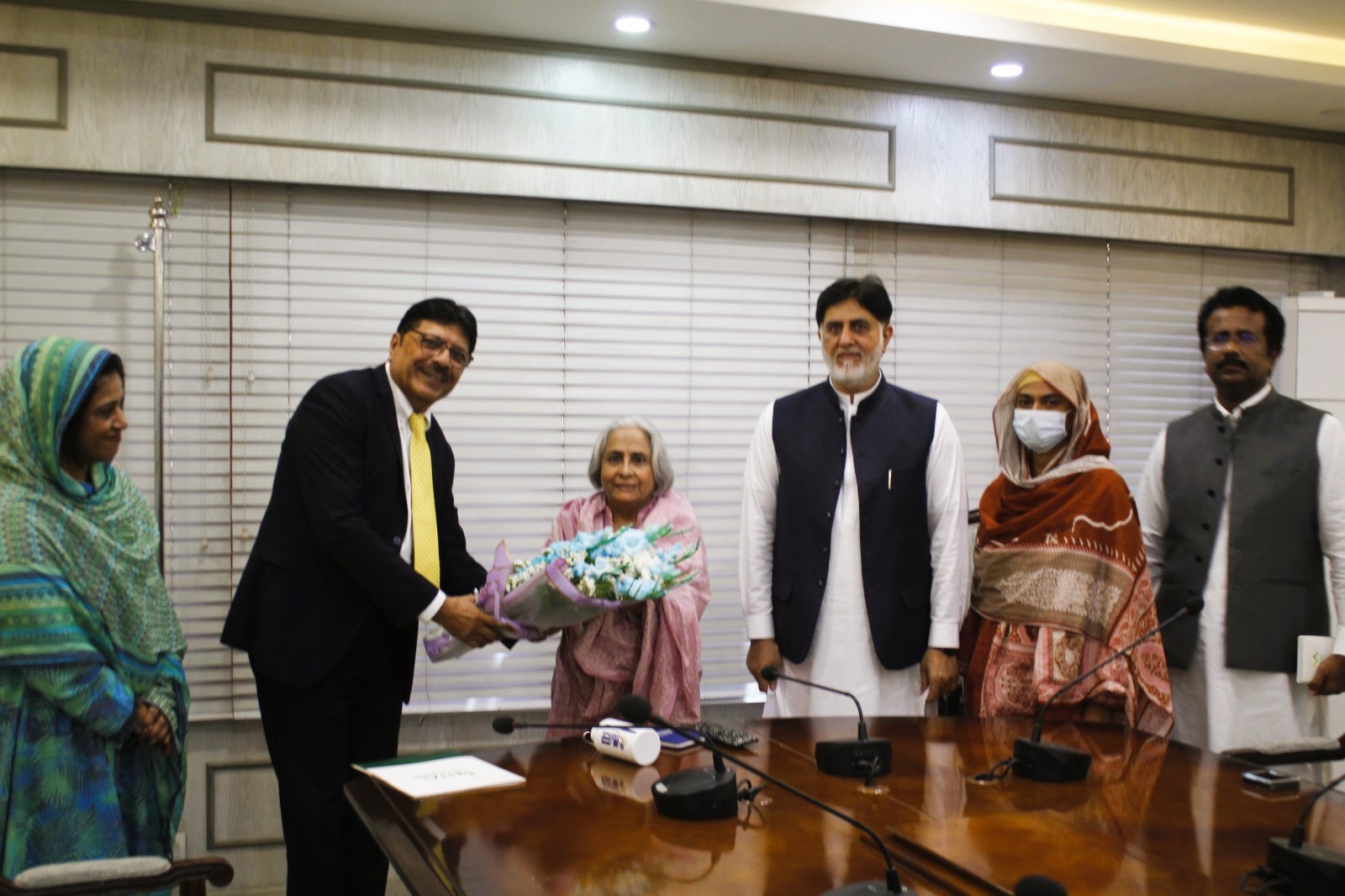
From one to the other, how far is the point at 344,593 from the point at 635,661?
75cm

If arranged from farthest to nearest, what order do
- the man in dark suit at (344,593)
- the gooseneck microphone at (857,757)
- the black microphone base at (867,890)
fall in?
1. the man in dark suit at (344,593)
2. the gooseneck microphone at (857,757)
3. the black microphone base at (867,890)

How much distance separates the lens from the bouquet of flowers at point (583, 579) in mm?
2408

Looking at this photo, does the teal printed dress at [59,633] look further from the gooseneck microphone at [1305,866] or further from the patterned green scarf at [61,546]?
the gooseneck microphone at [1305,866]

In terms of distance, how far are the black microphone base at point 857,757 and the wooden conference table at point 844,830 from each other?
3cm

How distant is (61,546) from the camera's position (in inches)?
92.7

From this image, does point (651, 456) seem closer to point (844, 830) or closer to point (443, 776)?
point (443, 776)

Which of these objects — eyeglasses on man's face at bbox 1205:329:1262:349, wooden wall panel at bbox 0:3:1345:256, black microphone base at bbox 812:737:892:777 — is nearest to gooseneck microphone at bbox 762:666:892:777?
black microphone base at bbox 812:737:892:777

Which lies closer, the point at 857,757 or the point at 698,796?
the point at 698,796

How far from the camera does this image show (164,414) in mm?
3697

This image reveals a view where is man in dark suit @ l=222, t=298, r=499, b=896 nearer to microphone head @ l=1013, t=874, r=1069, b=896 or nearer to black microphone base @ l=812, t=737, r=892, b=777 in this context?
black microphone base @ l=812, t=737, r=892, b=777

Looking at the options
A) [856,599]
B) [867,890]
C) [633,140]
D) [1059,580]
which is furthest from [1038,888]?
[633,140]

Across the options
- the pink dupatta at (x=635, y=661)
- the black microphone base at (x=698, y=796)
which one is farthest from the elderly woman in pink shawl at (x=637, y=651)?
the black microphone base at (x=698, y=796)

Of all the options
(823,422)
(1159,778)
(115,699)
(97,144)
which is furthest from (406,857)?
(97,144)

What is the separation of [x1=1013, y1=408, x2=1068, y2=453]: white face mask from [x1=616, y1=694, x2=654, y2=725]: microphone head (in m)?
1.56
